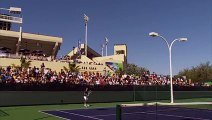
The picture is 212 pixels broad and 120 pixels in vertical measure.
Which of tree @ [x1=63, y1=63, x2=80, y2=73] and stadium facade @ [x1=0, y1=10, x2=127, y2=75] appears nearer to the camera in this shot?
tree @ [x1=63, y1=63, x2=80, y2=73]

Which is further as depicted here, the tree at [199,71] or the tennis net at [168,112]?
the tree at [199,71]

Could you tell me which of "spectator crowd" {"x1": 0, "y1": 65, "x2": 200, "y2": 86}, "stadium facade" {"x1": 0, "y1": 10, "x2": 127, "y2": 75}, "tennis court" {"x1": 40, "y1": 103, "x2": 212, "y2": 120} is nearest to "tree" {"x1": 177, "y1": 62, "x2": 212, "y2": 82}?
"stadium facade" {"x1": 0, "y1": 10, "x2": 127, "y2": 75}

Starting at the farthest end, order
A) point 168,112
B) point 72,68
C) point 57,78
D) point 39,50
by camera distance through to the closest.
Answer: point 39,50, point 72,68, point 57,78, point 168,112

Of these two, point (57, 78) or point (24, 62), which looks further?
point (24, 62)

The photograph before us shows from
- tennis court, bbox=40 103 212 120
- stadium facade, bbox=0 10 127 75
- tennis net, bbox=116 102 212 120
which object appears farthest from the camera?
stadium facade, bbox=0 10 127 75

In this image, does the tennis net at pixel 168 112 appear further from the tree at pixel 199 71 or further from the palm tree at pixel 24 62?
the tree at pixel 199 71

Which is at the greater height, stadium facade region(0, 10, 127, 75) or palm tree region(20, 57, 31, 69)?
stadium facade region(0, 10, 127, 75)

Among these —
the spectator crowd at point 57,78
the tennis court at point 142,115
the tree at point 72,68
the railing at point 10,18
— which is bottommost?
the tennis court at point 142,115

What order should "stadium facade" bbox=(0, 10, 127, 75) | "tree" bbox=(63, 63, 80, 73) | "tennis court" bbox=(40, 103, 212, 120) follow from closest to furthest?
"tennis court" bbox=(40, 103, 212, 120) → "tree" bbox=(63, 63, 80, 73) → "stadium facade" bbox=(0, 10, 127, 75)

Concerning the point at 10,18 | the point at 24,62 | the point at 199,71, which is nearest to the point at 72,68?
the point at 24,62

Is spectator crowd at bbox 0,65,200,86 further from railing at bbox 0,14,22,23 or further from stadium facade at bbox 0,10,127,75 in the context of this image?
railing at bbox 0,14,22,23

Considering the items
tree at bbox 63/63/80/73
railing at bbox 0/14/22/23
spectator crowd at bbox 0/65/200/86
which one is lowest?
spectator crowd at bbox 0/65/200/86

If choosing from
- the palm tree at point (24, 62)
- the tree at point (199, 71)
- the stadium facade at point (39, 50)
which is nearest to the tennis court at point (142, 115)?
the palm tree at point (24, 62)

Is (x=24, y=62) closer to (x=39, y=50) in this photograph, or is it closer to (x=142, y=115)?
(x=39, y=50)
